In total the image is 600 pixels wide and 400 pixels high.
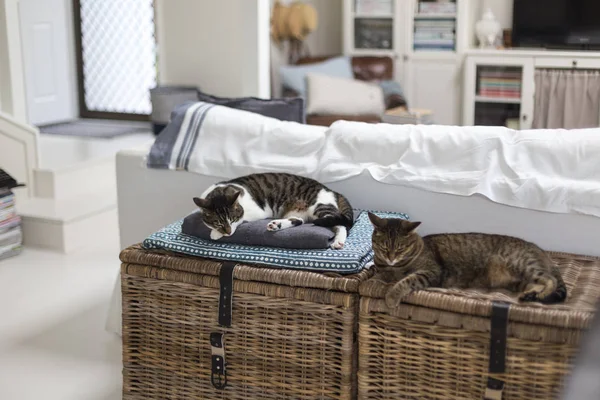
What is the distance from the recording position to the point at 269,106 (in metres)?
3.30

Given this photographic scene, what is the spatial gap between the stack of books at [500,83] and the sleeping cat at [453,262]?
3.96 meters

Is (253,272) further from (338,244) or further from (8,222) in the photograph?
(8,222)

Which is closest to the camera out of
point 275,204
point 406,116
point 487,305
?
point 487,305

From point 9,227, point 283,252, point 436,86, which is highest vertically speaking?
point 436,86

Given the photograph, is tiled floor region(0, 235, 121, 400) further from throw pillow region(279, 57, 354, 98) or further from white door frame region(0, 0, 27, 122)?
throw pillow region(279, 57, 354, 98)

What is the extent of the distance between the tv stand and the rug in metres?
2.49

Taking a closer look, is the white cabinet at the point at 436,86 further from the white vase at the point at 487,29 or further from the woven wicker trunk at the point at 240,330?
the woven wicker trunk at the point at 240,330

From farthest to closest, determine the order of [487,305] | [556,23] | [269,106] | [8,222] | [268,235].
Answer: [556,23] → [8,222] → [269,106] → [268,235] → [487,305]

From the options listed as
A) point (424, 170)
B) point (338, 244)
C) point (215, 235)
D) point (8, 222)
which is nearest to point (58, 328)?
point (8, 222)

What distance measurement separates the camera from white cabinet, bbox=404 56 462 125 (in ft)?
19.8

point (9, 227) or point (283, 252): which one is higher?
point (283, 252)

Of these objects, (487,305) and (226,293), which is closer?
(487,305)

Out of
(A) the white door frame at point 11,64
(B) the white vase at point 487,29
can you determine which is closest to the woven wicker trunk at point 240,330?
(A) the white door frame at point 11,64

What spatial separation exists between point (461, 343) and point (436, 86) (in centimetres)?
436
